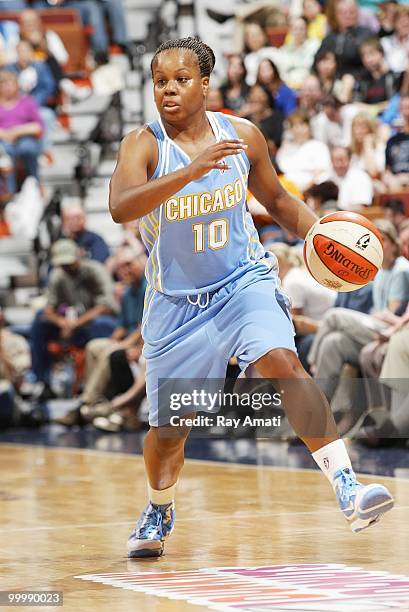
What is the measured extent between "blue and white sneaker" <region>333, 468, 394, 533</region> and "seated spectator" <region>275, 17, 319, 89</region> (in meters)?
9.87

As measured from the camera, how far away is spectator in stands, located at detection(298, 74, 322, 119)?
1276 centimetres

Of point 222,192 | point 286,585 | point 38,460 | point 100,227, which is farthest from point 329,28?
point 286,585

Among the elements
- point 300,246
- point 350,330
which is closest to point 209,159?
point 350,330

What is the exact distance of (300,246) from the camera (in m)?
10.1

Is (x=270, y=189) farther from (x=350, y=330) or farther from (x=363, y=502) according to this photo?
(x=350, y=330)

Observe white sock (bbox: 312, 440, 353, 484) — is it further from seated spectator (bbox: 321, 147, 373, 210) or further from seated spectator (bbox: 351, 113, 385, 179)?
seated spectator (bbox: 351, 113, 385, 179)

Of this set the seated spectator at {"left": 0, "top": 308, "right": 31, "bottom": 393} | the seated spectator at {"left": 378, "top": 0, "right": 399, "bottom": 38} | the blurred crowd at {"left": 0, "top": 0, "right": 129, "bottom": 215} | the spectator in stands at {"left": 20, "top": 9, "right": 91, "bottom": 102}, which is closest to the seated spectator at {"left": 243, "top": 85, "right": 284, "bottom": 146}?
the seated spectator at {"left": 378, "top": 0, "right": 399, "bottom": 38}

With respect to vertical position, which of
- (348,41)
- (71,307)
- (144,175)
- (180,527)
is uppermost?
(144,175)

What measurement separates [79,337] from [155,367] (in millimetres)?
7186

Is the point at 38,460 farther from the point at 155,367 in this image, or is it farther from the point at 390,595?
the point at 390,595

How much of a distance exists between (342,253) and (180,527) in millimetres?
1686

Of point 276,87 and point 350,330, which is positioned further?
point 276,87

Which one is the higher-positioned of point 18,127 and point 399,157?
point 399,157

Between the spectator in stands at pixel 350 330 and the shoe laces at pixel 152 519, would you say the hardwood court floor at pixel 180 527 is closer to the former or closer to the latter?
the shoe laces at pixel 152 519
